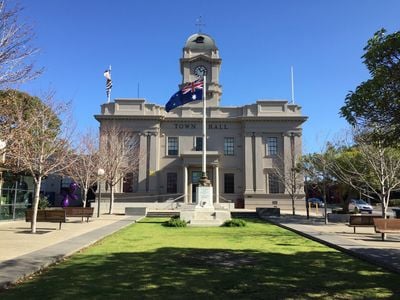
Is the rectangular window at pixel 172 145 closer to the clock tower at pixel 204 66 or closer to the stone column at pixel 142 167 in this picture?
the stone column at pixel 142 167

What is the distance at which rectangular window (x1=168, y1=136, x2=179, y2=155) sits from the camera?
49.5 m

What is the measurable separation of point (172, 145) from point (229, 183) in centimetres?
812

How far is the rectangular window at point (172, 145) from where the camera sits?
163 feet

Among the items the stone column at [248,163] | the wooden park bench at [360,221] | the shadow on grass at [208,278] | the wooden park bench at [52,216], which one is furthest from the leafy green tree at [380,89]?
the stone column at [248,163]

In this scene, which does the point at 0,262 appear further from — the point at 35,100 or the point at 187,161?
the point at 187,161

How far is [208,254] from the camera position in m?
12.3

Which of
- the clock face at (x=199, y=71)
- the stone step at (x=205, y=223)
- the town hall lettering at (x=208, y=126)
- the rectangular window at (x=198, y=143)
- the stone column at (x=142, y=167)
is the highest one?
the clock face at (x=199, y=71)

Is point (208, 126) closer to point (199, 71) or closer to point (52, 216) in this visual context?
point (199, 71)

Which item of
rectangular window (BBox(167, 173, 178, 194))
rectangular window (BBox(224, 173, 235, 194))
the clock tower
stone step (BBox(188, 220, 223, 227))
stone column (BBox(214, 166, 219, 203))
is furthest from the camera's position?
the clock tower

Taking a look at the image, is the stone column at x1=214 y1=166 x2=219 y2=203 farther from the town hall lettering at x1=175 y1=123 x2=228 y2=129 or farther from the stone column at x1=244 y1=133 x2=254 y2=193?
the town hall lettering at x1=175 y1=123 x2=228 y2=129

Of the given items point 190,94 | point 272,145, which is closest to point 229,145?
point 272,145

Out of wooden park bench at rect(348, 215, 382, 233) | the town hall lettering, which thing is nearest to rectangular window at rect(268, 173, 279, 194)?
the town hall lettering

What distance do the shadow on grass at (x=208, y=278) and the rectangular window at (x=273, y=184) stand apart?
3627 cm

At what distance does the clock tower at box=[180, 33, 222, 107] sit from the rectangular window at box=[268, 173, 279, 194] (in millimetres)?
12235
